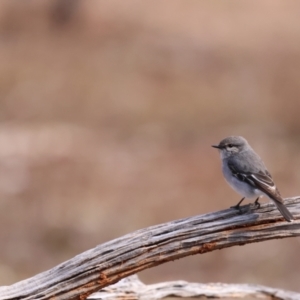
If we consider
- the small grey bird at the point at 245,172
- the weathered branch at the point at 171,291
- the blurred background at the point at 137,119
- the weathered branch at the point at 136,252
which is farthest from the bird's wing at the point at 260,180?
the blurred background at the point at 137,119

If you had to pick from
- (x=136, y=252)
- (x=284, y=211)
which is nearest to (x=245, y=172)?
(x=284, y=211)

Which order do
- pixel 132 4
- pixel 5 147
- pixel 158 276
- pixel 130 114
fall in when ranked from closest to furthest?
pixel 158 276, pixel 5 147, pixel 130 114, pixel 132 4

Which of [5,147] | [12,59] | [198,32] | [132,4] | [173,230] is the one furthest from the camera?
[132,4]

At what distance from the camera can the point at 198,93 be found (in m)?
19.1

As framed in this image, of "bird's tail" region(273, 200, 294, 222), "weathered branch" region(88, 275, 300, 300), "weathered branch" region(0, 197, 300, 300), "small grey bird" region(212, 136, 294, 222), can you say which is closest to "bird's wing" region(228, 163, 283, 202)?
"small grey bird" region(212, 136, 294, 222)

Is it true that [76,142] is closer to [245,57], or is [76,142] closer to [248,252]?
[248,252]

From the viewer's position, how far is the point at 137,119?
17281 mm

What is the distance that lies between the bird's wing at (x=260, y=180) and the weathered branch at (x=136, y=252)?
49 centimetres

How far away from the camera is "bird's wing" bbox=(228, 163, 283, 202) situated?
18.0 ft

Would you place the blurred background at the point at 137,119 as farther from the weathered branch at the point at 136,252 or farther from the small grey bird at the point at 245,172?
the weathered branch at the point at 136,252

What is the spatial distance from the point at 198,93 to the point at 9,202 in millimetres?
8059

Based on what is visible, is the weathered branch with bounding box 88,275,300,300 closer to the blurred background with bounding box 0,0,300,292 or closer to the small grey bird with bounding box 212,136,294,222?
the small grey bird with bounding box 212,136,294,222

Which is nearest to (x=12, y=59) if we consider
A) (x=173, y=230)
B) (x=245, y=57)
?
(x=245, y=57)

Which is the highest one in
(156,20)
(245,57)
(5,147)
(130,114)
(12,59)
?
(156,20)
